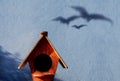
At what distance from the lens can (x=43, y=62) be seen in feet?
10.8

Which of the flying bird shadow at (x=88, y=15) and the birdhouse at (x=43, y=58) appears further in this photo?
the flying bird shadow at (x=88, y=15)

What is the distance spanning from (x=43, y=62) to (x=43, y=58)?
0.12 ft

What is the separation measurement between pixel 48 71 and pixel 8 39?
4.68 feet

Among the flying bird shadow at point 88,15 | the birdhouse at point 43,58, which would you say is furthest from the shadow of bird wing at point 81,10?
the birdhouse at point 43,58

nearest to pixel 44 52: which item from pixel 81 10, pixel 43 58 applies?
pixel 43 58

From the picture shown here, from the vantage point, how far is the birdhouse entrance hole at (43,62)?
10.7ft

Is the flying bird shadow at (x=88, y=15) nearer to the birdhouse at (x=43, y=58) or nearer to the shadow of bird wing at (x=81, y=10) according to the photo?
the shadow of bird wing at (x=81, y=10)

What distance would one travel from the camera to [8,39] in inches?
179

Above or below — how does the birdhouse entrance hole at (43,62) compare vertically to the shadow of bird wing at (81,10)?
below

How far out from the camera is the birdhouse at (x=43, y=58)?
3.24 meters

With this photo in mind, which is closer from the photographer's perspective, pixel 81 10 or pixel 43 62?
pixel 43 62

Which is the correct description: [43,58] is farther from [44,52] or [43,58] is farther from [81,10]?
[81,10]

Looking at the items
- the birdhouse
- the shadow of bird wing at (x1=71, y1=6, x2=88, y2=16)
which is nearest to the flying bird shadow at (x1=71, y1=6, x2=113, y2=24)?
the shadow of bird wing at (x1=71, y1=6, x2=88, y2=16)

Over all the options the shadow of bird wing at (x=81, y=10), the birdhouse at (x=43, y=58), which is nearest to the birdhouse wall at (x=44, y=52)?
the birdhouse at (x=43, y=58)
